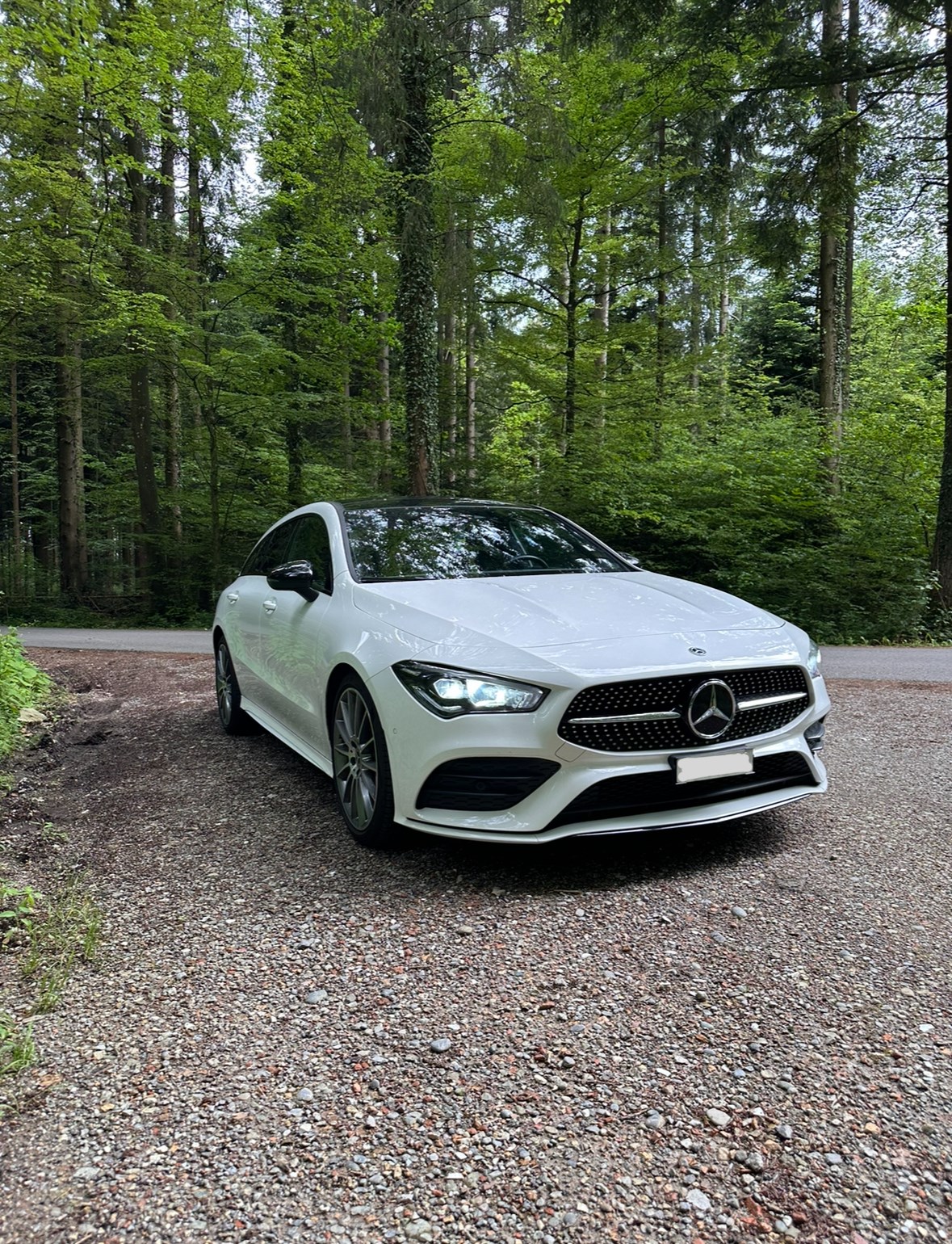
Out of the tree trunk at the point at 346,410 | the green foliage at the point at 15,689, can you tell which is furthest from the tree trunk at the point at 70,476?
the green foliage at the point at 15,689

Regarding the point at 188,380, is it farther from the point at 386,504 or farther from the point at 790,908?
the point at 790,908

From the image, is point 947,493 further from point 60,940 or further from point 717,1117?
point 60,940

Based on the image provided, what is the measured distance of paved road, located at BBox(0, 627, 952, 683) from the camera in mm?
7777

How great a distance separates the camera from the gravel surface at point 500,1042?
5.14 feet

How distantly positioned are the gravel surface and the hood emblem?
555 millimetres

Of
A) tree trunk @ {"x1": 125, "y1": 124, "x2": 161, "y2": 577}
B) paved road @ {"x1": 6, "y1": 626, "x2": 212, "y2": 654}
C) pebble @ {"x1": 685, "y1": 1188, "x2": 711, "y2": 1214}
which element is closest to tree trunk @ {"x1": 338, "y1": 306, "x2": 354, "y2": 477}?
tree trunk @ {"x1": 125, "y1": 124, "x2": 161, "y2": 577}

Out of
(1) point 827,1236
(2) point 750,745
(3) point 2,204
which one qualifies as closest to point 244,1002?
(1) point 827,1236

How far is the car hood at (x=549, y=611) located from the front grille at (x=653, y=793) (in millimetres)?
500

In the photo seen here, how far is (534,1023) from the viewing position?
85.1 inches

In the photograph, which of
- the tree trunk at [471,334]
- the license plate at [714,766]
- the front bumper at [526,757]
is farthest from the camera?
the tree trunk at [471,334]

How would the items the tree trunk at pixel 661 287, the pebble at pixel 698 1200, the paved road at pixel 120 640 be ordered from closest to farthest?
the pebble at pixel 698 1200
the paved road at pixel 120 640
the tree trunk at pixel 661 287

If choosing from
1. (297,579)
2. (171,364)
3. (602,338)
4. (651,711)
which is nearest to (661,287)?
(602,338)

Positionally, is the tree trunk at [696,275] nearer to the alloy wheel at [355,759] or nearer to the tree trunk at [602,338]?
the tree trunk at [602,338]

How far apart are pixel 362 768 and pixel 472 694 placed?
2.55 ft
